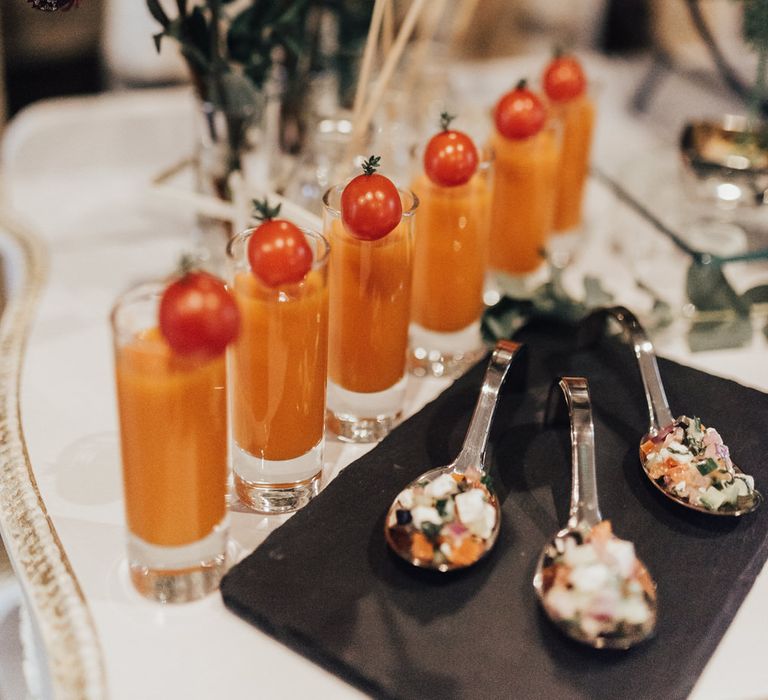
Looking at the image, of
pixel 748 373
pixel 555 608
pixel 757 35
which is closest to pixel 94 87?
pixel 757 35

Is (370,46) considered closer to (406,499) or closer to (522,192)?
(522,192)

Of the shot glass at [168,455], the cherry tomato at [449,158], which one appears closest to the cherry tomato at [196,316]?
the shot glass at [168,455]

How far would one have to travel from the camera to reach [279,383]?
0.77m

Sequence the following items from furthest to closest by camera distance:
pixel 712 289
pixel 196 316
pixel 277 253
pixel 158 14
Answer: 1. pixel 712 289
2. pixel 158 14
3. pixel 277 253
4. pixel 196 316

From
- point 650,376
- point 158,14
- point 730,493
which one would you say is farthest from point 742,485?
point 158,14

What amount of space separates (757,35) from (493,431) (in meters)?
0.79

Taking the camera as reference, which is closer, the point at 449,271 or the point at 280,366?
the point at 280,366

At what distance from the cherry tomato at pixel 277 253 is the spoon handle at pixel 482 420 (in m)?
0.22

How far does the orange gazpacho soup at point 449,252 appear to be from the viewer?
98 cm

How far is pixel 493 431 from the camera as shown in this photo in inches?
35.8

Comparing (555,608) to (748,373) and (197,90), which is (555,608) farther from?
(197,90)

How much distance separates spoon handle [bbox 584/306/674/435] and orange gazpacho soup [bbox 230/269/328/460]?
0.33m

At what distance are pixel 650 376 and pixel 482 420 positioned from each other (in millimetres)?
201

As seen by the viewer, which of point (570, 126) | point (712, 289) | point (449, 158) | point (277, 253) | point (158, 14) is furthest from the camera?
point (570, 126)
